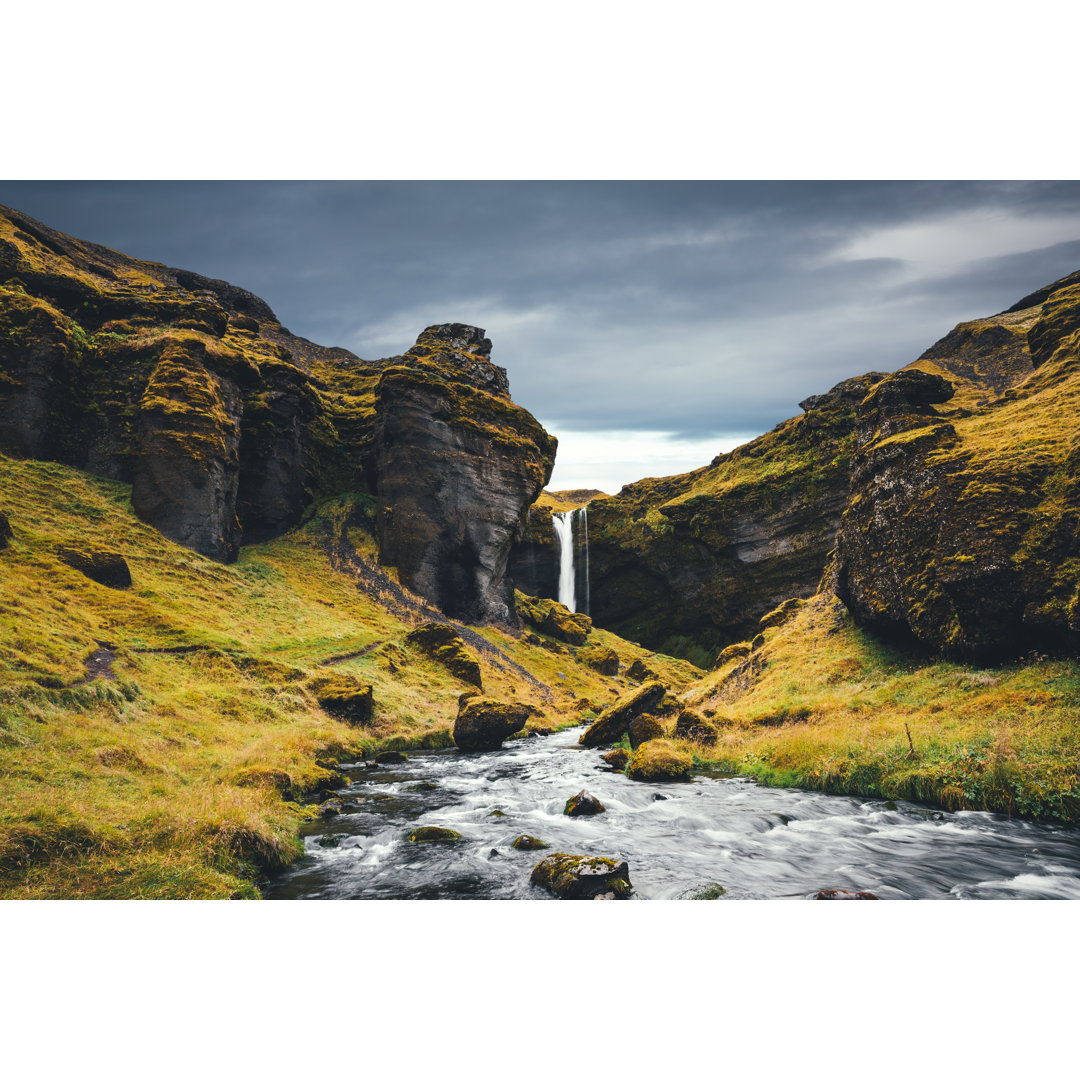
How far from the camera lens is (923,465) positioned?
22203mm

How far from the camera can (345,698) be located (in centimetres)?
2989

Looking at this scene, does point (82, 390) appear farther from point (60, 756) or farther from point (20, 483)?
point (60, 756)

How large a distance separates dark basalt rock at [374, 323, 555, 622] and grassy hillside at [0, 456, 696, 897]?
26.0ft

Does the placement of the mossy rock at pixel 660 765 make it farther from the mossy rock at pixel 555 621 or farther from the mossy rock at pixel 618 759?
the mossy rock at pixel 555 621

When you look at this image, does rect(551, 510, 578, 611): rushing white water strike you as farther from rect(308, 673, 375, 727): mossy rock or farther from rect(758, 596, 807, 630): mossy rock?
rect(308, 673, 375, 727): mossy rock

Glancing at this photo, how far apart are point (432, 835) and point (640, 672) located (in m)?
64.2

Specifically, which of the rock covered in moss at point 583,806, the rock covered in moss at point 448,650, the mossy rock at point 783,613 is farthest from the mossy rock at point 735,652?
the rock covered in moss at point 583,806

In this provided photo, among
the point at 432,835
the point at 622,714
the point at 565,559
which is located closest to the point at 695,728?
the point at 622,714

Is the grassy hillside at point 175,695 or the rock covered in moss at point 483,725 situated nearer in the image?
the grassy hillside at point 175,695

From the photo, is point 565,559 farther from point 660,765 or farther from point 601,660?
point 660,765

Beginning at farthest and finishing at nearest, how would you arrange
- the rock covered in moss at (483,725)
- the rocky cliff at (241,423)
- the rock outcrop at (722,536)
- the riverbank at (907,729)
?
the rock outcrop at (722,536) → the rocky cliff at (241,423) → the rock covered in moss at (483,725) → the riverbank at (907,729)

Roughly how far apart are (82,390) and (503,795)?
60100 millimetres

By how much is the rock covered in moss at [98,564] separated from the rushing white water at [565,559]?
73527 mm

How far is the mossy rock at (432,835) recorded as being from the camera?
1302 cm
